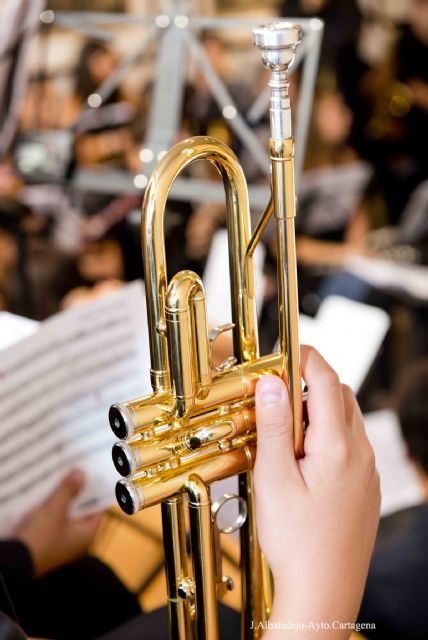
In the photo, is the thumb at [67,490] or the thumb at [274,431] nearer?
the thumb at [274,431]

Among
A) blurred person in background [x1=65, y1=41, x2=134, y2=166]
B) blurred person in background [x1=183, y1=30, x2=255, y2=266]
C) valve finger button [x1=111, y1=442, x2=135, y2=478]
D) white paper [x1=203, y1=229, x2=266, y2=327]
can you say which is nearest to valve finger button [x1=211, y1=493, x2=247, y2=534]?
valve finger button [x1=111, y1=442, x2=135, y2=478]

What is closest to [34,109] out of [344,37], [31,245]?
[31,245]

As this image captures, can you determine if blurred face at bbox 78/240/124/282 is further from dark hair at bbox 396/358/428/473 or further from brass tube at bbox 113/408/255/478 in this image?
brass tube at bbox 113/408/255/478

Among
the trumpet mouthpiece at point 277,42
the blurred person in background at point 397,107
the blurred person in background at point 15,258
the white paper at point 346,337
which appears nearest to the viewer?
the trumpet mouthpiece at point 277,42

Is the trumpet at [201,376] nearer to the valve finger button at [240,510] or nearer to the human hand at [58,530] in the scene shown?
the valve finger button at [240,510]

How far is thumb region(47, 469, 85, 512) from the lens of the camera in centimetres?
94

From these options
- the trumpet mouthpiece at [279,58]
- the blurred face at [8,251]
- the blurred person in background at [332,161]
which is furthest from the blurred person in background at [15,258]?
the trumpet mouthpiece at [279,58]

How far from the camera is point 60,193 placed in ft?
6.96

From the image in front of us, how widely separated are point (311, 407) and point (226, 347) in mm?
520

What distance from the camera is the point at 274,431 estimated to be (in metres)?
0.66

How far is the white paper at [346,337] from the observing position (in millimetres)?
1521

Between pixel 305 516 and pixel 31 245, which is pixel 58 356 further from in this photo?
pixel 31 245

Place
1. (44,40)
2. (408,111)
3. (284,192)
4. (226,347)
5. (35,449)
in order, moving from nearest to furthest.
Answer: (284,192) → (35,449) → (226,347) → (44,40) → (408,111)

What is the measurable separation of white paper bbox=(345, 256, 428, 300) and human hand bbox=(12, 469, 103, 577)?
1517 mm
